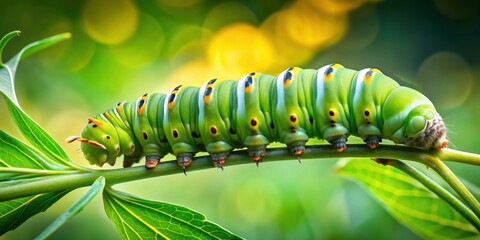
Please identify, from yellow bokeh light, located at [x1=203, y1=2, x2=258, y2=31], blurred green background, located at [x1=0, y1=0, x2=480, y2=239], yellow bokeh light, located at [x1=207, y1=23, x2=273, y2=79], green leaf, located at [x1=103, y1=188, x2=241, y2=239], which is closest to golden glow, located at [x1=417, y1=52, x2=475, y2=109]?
blurred green background, located at [x1=0, y1=0, x2=480, y2=239]

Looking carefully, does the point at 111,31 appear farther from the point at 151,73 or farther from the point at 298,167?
the point at 298,167

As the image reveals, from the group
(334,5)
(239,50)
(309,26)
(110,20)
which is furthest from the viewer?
(334,5)

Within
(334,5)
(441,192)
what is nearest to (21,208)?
(441,192)

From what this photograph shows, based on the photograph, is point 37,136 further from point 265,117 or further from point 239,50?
point 239,50

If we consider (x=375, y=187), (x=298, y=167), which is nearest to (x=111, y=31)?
(x=298, y=167)

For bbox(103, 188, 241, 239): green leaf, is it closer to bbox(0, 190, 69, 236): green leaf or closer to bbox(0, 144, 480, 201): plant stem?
bbox(0, 144, 480, 201): plant stem

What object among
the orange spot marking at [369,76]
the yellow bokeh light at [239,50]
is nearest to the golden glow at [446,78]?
the yellow bokeh light at [239,50]

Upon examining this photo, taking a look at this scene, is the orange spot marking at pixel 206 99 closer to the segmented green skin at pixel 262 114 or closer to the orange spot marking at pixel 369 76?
the segmented green skin at pixel 262 114
